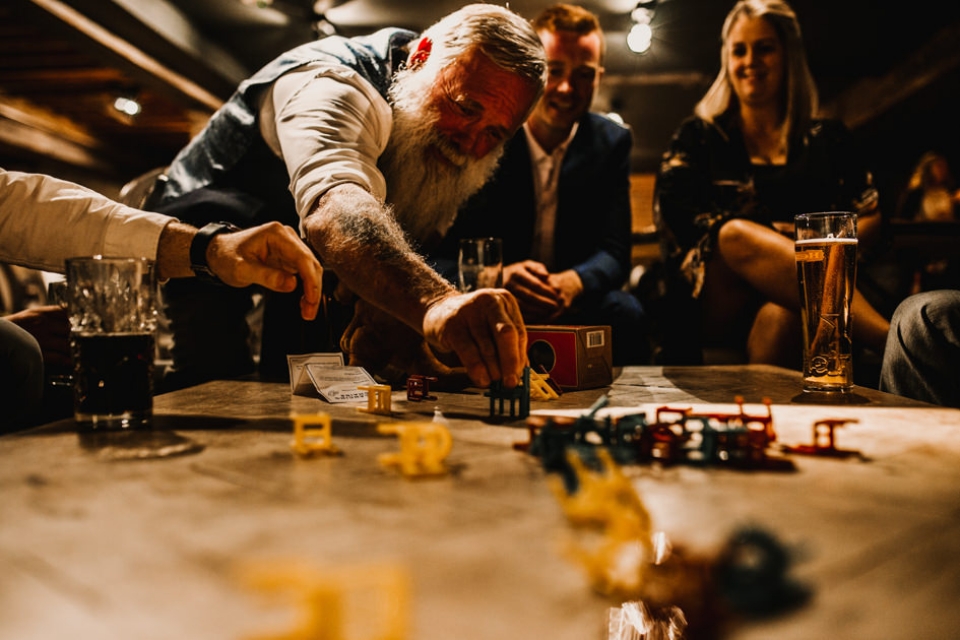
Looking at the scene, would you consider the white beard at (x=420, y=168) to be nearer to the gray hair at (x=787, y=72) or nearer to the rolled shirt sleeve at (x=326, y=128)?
the rolled shirt sleeve at (x=326, y=128)

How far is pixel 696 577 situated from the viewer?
39 cm

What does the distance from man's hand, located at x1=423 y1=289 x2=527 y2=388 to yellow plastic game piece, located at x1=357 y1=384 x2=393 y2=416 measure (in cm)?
11

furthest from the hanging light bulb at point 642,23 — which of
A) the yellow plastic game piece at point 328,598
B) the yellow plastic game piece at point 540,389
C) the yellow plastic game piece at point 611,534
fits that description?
the yellow plastic game piece at point 328,598

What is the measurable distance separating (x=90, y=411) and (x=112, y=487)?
31cm

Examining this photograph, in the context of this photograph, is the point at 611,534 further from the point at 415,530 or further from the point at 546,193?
the point at 546,193

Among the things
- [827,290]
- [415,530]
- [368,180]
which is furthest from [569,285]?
[415,530]

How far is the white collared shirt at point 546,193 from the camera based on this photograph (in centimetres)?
254

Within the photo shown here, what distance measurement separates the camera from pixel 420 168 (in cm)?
185

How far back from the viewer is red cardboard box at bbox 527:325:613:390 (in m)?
1.29

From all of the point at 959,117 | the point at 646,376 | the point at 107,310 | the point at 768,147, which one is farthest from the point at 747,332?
the point at 959,117

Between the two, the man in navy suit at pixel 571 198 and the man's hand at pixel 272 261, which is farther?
the man in navy suit at pixel 571 198

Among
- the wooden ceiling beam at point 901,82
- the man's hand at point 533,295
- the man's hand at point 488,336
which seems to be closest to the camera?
the man's hand at point 488,336

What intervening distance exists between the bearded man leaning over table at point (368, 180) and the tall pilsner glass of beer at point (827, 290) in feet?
1.78

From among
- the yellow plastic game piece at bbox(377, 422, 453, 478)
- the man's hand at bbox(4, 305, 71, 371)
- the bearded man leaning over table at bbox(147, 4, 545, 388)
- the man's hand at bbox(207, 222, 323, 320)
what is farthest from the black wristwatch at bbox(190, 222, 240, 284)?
the yellow plastic game piece at bbox(377, 422, 453, 478)
